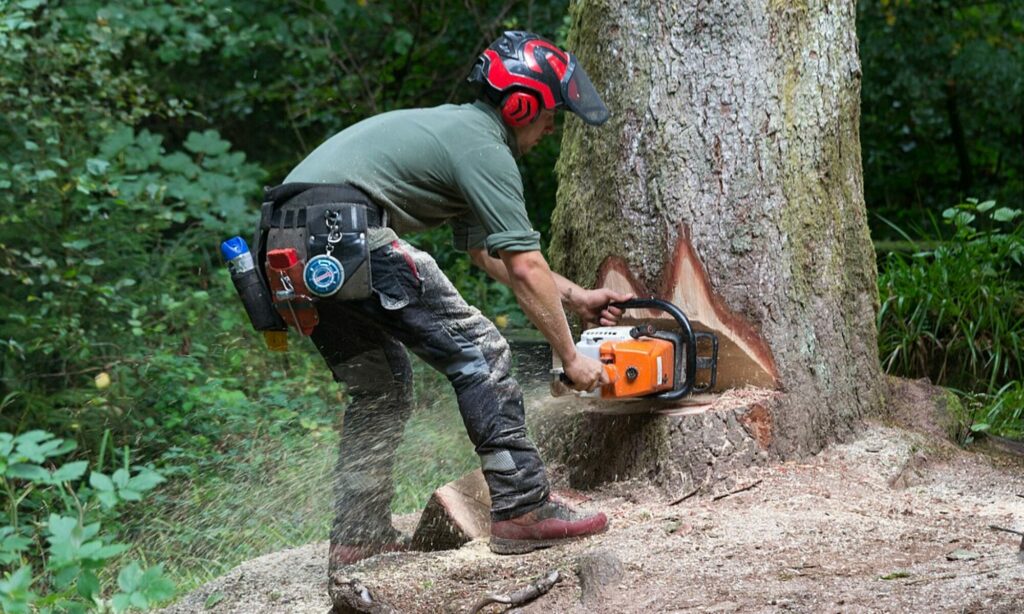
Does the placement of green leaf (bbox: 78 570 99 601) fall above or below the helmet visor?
below

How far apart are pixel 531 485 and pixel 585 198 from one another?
3.79ft

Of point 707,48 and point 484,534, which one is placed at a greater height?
point 707,48

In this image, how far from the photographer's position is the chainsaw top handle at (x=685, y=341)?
3.84 meters

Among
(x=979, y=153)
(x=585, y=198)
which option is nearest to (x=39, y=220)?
(x=585, y=198)

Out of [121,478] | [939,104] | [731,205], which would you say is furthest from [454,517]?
[939,104]

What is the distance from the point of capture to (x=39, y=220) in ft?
22.0

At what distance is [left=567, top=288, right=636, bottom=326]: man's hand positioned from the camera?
158 inches

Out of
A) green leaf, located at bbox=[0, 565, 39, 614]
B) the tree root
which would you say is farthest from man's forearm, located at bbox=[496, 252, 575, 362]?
Result: green leaf, located at bbox=[0, 565, 39, 614]

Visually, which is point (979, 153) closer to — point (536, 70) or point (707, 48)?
point (707, 48)

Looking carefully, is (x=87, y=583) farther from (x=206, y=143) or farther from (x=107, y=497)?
(x=206, y=143)

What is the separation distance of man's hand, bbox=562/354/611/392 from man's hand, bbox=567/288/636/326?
0.39 meters

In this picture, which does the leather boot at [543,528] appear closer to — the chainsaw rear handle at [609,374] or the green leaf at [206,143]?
the chainsaw rear handle at [609,374]

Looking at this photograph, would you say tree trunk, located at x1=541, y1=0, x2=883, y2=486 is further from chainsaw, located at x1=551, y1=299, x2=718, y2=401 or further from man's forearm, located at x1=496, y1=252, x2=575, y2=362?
man's forearm, located at x1=496, y1=252, x2=575, y2=362

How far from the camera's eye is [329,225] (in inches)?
140
